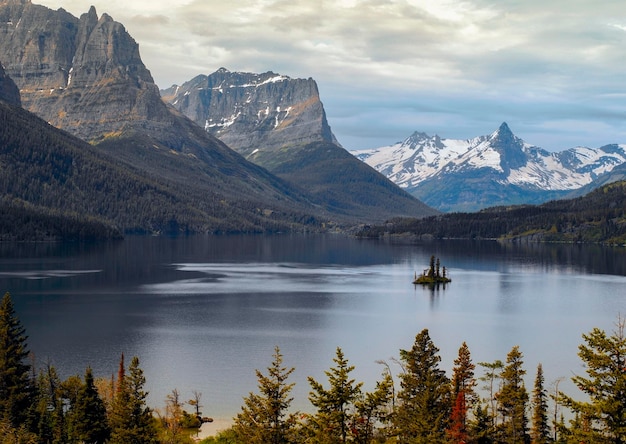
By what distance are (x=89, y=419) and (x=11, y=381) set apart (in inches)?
464

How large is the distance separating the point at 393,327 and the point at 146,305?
55.9 m

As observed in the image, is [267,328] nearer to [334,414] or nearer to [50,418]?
[50,418]

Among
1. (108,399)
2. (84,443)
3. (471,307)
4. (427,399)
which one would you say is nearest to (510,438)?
(427,399)

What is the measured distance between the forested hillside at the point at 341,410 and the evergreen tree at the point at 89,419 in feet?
0.28

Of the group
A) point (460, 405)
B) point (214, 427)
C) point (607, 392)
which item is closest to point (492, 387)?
point (460, 405)

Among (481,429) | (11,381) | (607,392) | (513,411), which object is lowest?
(481,429)

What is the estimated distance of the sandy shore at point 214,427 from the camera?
Answer: 75.8 meters

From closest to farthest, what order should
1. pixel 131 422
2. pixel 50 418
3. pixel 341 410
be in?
pixel 341 410 → pixel 131 422 → pixel 50 418

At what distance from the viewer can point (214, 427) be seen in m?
77.8

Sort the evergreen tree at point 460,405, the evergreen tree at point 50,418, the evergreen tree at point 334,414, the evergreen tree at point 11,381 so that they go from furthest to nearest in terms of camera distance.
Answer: the evergreen tree at point 11,381 → the evergreen tree at point 50,418 → the evergreen tree at point 460,405 → the evergreen tree at point 334,414

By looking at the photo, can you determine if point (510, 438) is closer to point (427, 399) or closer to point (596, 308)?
point (427, 399)

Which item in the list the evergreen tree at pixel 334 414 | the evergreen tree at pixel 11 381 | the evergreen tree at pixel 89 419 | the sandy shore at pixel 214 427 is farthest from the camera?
the sandy shore at pixel 214 427

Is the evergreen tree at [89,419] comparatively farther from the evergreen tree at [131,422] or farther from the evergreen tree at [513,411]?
the evergreen tree at [513,411]

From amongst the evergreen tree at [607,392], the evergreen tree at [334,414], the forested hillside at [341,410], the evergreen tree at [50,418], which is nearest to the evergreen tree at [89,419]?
the forested hillside at [341,410]
